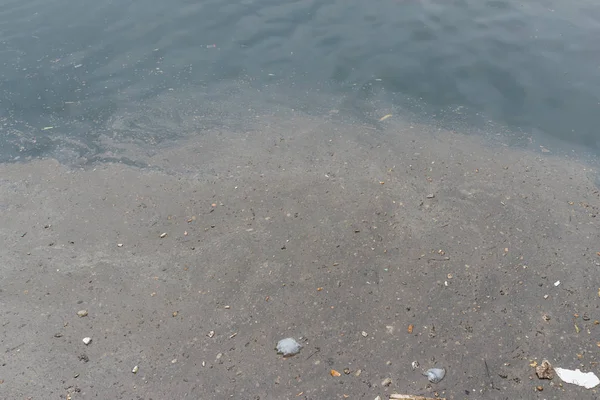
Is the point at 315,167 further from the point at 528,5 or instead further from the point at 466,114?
the point at 528,5

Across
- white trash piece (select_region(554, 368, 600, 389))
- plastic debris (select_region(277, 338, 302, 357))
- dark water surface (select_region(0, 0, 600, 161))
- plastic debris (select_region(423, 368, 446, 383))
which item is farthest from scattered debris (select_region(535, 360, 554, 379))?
dark water surface (select_region(0, 0, 600, 161))

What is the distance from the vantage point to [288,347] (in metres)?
3.32

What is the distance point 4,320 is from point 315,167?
2663 millimetres

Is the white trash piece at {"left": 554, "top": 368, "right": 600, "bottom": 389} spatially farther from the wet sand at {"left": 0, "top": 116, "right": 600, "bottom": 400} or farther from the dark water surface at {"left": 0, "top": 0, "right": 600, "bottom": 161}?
the dark water surface at {"left": 0, "top": 0, "right": 600, "bottom": 161}

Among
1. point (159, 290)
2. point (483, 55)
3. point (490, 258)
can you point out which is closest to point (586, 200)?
point (490, 258)

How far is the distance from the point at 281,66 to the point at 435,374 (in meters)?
4.03

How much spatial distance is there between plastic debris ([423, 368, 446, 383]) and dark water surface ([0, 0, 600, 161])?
9.01ft

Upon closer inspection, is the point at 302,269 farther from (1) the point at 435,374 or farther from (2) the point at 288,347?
(1) the point at 435,374

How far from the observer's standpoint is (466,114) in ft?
17.4

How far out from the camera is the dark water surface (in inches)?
208

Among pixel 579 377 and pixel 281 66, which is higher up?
pixel 281 66

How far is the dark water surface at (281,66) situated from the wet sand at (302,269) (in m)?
0.54

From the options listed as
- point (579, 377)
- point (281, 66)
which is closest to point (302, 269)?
point (579, 377)

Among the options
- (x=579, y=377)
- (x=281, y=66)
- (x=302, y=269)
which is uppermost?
(x=281, y=66)
